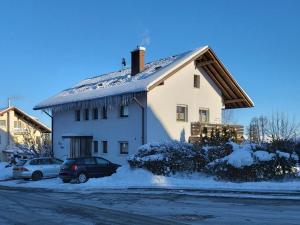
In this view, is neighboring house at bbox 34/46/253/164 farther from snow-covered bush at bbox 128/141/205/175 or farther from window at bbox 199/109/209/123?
snow-covered bush at bbox 128/141/205/175

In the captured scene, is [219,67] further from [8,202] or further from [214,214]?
[214,214]

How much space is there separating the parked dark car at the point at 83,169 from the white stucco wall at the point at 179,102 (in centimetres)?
475

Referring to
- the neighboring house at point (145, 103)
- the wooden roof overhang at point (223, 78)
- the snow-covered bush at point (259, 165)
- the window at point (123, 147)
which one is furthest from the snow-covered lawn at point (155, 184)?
the wooden roof overhang at point (223, 78)

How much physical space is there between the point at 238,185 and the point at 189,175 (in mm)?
4186

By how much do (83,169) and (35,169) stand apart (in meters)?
5.11

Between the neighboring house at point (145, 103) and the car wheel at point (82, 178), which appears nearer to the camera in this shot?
the car wheel at point (82, 178)

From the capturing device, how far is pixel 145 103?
3231cm

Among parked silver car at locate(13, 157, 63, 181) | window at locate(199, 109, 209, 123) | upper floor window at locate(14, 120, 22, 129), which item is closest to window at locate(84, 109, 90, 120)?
parked silver car at locate(13, 157, 63, 181)

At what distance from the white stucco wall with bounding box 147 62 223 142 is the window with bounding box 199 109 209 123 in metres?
0.26

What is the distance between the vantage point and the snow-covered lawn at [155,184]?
21094 millimetres

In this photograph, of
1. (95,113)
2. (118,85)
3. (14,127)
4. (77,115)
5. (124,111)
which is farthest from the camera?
(14,127)

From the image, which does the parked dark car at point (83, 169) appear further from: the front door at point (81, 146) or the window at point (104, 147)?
the front door at point (81, 146)

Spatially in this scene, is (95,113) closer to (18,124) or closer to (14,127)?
(14,127)

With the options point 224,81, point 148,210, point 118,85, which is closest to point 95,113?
point 118,85
